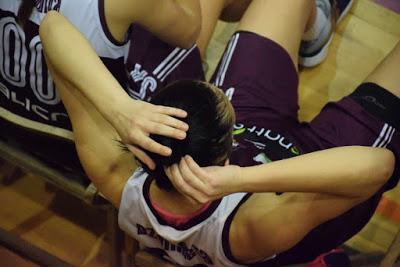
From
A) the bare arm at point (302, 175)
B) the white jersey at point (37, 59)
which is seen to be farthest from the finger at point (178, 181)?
the white jersey at point (37, 59)

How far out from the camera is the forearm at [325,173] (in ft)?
2.98

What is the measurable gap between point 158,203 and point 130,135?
0.54 feet

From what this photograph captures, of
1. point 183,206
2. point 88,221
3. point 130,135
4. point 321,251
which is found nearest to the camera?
point 130,135

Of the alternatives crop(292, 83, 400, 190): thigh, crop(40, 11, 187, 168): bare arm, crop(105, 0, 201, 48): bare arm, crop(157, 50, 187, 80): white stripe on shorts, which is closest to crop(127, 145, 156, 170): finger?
crop(40, 11, 187, 168): bare arm

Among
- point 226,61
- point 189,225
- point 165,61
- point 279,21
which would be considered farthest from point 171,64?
point 189,225

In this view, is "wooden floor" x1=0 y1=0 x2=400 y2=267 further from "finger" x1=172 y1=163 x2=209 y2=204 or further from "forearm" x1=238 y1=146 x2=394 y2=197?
"finger" x1=172 y1=163 x2=209 y2=204

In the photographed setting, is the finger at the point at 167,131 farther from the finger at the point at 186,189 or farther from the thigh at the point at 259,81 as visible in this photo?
the thigh at the point at 259,81

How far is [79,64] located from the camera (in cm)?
96

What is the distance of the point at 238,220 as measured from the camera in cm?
98

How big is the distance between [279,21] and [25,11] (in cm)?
54

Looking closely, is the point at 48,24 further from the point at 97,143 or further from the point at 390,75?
the point at 390,75

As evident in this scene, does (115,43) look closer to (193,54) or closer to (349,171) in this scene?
→ (193,54)

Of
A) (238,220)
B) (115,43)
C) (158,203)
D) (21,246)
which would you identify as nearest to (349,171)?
(238,220)

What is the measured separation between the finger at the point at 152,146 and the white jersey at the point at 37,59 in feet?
0.75
